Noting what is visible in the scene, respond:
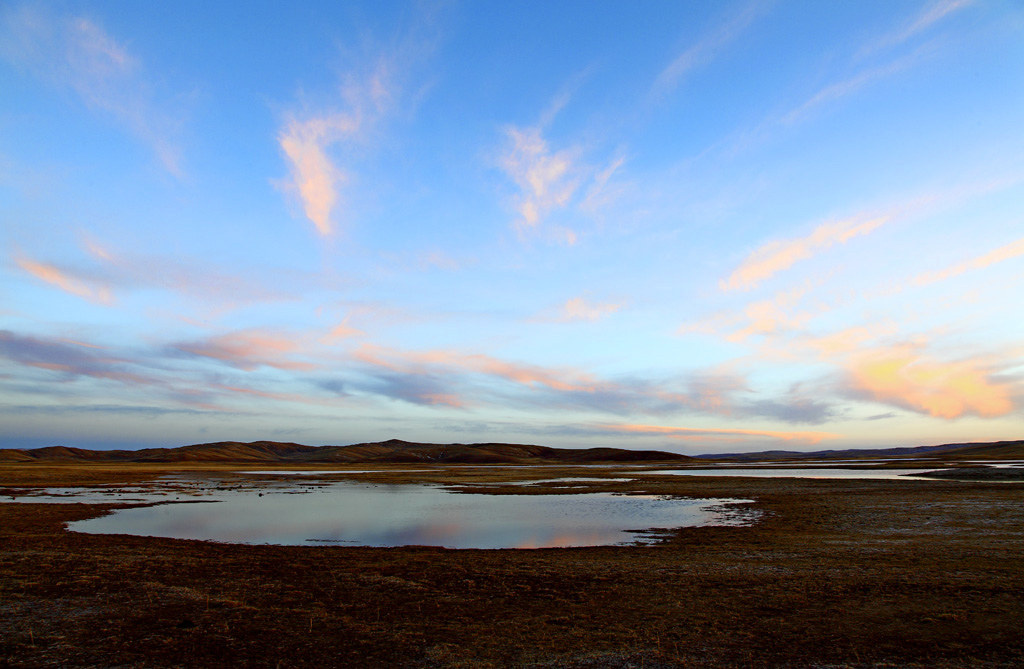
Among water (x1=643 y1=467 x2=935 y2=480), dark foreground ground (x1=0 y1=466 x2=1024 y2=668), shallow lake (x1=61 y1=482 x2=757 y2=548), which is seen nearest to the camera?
dark foreground ground (x1=0 y1=466 x2=1024 y2=668)

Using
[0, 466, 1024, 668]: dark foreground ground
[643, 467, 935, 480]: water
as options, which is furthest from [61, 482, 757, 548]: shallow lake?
[643, 467, 935, 480]: water

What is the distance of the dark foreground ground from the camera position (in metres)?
12.5

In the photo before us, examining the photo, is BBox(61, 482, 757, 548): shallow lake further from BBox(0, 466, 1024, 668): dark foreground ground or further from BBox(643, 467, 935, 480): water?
BBox(643, 467, 935, 480): water

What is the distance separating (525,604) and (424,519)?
77.9 feet

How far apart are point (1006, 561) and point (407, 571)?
2323cm

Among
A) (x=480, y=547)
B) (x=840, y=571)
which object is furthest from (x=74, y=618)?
(x=840, y=571)

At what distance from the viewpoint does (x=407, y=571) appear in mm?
21250

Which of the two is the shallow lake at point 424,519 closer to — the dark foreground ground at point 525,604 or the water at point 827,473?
the dark foreground ground at point 525,604

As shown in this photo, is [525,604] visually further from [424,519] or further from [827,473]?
[827,473]

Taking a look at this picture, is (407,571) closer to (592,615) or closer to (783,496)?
(592,615)

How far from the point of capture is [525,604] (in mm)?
16781

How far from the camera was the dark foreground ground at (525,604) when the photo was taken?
12.5 m

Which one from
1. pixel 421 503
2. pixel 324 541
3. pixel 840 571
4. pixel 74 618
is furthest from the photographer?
pixel 421 503

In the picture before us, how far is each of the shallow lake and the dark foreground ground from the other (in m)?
4.28
